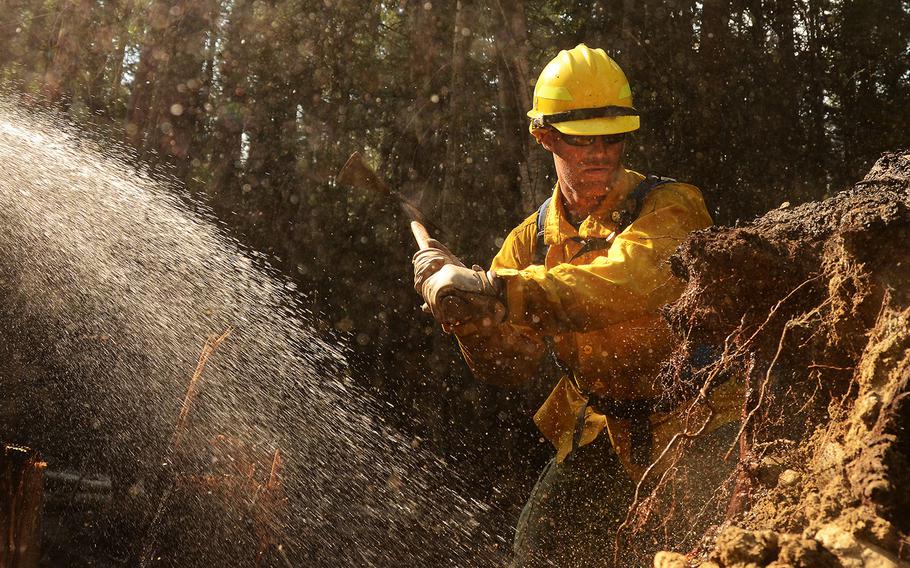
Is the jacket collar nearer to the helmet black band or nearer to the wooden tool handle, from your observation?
the helmet black band

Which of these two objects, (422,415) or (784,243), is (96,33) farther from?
(784,243)

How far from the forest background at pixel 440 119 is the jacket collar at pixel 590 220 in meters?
3.25

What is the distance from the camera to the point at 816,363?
190 centimetres

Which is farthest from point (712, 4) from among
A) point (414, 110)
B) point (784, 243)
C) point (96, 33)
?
point (96, 33)

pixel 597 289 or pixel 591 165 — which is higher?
pixel 591 165

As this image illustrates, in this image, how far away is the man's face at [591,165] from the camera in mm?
3467

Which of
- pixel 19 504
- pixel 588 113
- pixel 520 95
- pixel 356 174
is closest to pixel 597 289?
pixel 588 113

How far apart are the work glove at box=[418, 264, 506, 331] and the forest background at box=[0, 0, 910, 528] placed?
13.6ft

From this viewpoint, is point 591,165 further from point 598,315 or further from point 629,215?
point 598,315

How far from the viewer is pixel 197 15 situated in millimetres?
10336

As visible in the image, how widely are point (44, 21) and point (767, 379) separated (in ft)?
48.8

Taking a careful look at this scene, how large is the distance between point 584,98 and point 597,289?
45.9 inches

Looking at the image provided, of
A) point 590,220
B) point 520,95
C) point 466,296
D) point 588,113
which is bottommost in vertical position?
point 466,296

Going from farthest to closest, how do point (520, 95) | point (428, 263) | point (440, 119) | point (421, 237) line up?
point (440, 119), point (520, 95), point (421, 237), point (428, 263)
